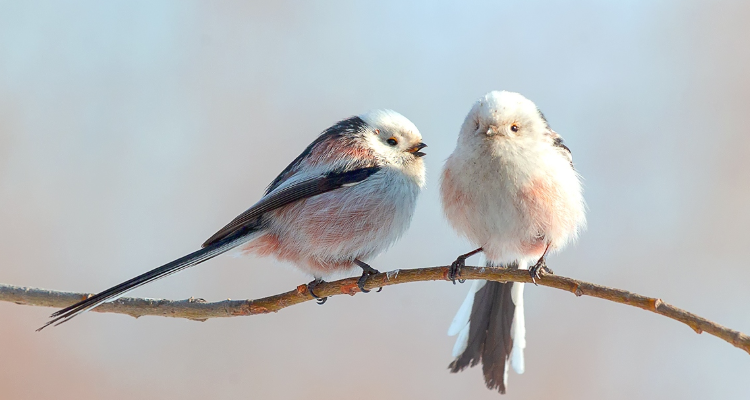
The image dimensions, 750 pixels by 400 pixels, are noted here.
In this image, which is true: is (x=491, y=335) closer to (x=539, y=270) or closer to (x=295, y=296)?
(x=539, y=270)

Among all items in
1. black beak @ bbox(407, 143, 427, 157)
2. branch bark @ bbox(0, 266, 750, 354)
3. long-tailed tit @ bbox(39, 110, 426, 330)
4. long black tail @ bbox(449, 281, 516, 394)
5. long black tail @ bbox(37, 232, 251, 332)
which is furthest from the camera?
long black tail @ bbox(449, 281, 516, 394)

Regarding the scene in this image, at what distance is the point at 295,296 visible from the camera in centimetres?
184

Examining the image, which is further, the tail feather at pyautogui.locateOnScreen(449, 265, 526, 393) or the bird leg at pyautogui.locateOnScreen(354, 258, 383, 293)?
the tail feather at pyautogui.locateOnScreen(449, 265, 526, 393)

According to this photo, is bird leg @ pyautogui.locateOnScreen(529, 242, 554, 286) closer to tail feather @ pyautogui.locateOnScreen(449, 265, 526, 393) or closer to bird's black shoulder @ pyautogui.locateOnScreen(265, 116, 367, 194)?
tail feather @ pyautogui.locateOnScreen(449, 265, 526, 393)

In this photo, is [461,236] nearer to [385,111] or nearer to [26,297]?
[385,111]

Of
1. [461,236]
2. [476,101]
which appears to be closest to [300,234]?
[461,236]

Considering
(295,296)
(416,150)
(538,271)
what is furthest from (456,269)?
(416,150)

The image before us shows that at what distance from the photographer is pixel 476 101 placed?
2004 mm

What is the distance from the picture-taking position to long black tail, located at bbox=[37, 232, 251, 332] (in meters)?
1.49

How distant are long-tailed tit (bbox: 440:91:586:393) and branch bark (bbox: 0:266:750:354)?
155 millimetres

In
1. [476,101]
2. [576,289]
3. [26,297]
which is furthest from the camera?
[476,101]

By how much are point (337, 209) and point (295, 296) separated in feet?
1.23

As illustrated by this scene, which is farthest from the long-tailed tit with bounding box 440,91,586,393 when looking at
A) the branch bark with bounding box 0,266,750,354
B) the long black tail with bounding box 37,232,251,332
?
the long black tail with bounding box 37,232,251,332

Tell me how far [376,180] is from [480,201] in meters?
0.38
